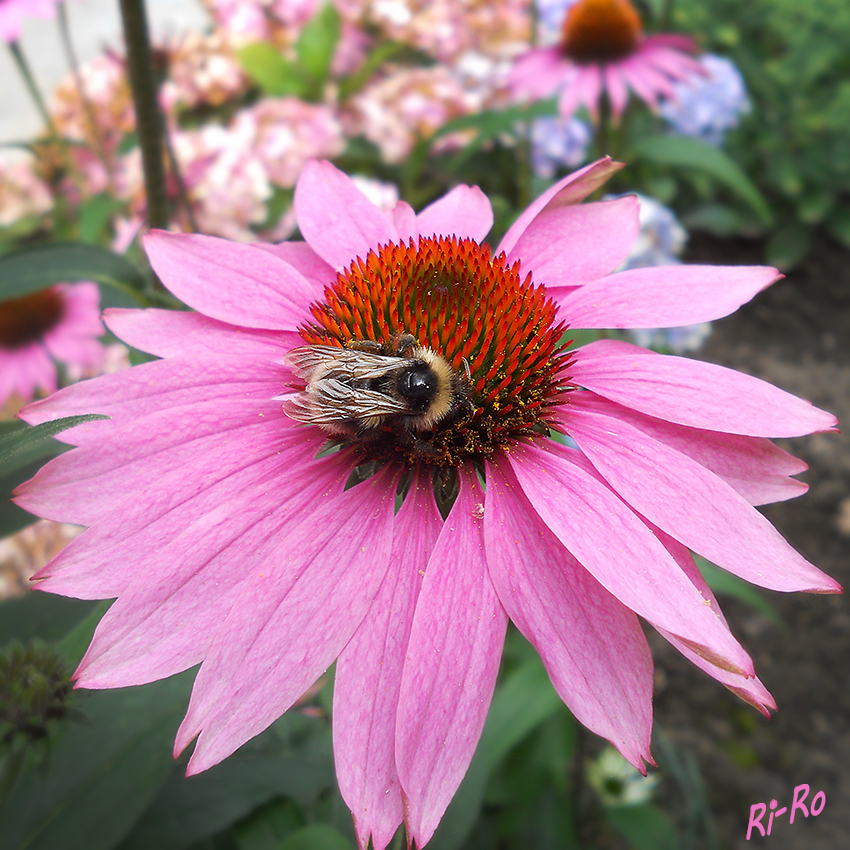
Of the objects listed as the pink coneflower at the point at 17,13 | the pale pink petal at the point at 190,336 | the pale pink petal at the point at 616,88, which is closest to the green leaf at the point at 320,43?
the pale pink petal at the point at 616,88

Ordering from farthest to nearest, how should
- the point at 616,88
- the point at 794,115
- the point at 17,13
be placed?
the point at 794,115, the point at 616,88, the point at 17,13

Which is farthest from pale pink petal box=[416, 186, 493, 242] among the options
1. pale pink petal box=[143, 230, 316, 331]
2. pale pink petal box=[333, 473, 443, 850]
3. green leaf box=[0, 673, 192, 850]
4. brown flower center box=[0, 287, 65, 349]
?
brown flower center box=[0, 287, 65, 349]

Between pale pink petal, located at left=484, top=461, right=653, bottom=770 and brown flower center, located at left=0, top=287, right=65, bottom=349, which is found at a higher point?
brown flower center, located at left=0, top=287, right=65, bottom=349

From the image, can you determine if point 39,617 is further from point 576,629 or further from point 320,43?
point 320,43

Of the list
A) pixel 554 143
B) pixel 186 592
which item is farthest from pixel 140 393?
pixel 554 143

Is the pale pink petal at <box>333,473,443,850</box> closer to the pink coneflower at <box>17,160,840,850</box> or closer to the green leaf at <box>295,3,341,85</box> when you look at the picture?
the pink coneflower at <box>17,160,840,850</box>

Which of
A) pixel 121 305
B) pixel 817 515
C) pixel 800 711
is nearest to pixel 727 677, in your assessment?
pixel 121 305

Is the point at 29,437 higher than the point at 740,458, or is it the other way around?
the point at 29,437

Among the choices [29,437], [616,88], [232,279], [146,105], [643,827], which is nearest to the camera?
[29,437]
